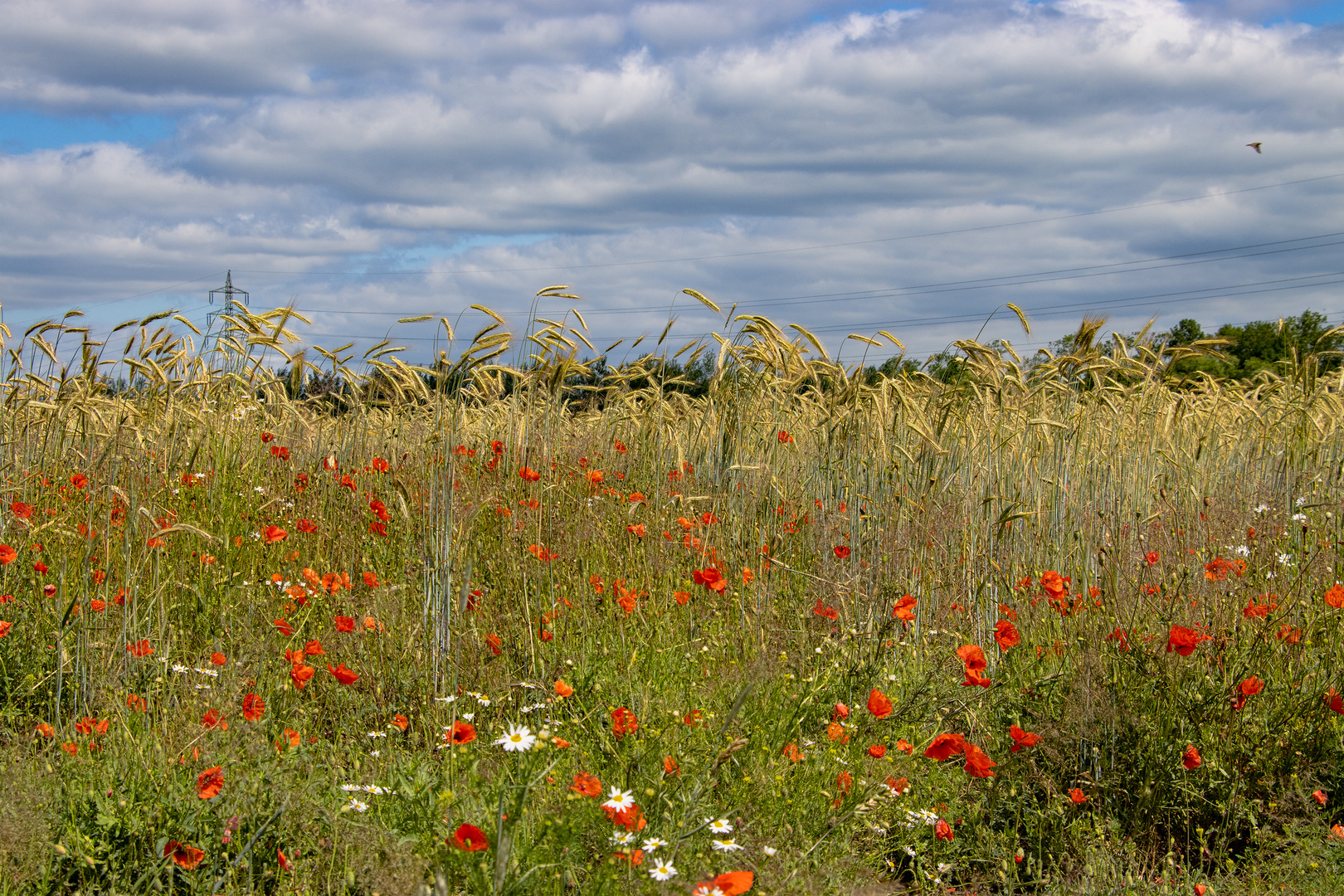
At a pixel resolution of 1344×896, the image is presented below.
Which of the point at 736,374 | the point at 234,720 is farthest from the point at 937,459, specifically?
the point at 234,720

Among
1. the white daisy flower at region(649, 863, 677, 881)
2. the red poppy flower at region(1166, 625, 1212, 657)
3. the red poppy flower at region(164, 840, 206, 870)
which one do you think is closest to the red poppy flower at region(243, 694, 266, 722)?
the red poppy flower at region(164, 840, 206, 870)

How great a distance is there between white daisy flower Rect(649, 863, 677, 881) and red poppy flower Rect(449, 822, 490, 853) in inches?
12.0

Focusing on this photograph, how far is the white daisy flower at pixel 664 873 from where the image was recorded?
1.52 metres

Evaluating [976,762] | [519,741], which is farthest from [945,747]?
[519,741]

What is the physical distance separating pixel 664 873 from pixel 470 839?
1.17 ft

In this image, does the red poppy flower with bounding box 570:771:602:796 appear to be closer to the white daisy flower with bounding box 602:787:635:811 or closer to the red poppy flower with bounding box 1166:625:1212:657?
the white daisy flower with bounding box 602:787:635:811

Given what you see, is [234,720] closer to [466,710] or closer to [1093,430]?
[466,710]

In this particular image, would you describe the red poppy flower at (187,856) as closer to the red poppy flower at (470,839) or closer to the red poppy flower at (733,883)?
the red poppy flower at (470,839)

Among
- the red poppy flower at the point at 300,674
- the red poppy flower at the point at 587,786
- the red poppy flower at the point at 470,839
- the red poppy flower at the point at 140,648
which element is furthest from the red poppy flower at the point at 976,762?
the red poppy flower at the point at 140,648

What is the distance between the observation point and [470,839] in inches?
55.0

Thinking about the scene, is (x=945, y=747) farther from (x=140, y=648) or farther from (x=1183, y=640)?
(x=140, y=648)

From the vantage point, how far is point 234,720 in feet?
7.45

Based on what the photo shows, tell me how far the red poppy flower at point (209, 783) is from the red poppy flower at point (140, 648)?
726mm

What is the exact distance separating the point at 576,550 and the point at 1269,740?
2.31 m
